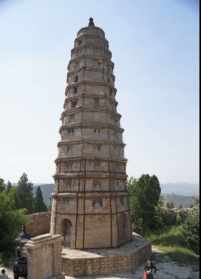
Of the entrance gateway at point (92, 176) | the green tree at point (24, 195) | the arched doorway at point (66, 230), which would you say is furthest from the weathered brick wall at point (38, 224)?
the green tree at point (24, 195)

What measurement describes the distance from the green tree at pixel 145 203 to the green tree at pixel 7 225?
20.3 m

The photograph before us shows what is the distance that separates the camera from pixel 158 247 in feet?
82.8

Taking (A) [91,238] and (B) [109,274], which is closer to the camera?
(B) [109,274]

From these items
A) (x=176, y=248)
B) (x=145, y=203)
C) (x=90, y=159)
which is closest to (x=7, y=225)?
(x=90, y=159)

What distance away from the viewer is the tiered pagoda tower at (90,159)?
1998 centimetres

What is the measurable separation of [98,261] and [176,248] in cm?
961

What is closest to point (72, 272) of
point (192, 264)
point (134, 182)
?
point (192, 264)

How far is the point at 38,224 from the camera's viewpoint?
83.9ft

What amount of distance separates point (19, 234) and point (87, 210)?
5.20m

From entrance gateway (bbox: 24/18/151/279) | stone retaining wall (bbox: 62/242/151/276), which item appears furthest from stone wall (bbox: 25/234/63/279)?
stone retaining wall (bbox: 62/242/151/276)

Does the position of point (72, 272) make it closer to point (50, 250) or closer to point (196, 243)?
point (50, 250)

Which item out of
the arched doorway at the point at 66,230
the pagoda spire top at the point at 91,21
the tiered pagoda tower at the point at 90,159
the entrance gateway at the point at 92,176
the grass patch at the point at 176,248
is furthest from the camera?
the pagoda spire top at the point at 91,21

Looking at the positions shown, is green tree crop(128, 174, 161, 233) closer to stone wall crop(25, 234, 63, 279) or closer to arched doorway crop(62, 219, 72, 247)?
arched doorway crop(62, 219, 72, 247)

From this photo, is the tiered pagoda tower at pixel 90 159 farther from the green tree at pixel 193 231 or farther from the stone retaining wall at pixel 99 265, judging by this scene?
the green tree at pixel 193 231
